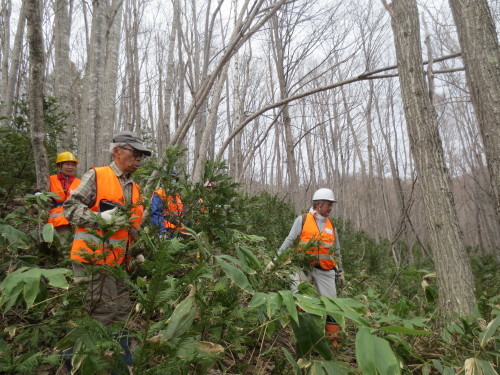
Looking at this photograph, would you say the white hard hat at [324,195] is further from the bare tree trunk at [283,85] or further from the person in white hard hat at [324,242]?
the bare tree trunk at [283,85]

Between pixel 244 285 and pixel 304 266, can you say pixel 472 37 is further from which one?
pixel 244 285

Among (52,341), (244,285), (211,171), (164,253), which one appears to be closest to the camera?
(164,253)

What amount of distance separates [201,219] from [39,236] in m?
1.02

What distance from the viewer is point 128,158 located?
239cm

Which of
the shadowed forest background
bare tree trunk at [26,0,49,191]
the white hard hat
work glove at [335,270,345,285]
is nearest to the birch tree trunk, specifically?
the shadowed forest background

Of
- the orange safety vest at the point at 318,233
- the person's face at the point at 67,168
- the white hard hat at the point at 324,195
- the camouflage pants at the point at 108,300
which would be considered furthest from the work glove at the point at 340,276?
the person's face at the point at 67,168

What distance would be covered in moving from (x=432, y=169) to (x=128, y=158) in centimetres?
272

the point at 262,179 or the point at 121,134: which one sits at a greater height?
the point at 262,179

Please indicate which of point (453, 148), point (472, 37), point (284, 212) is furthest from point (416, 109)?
point (453, 148)

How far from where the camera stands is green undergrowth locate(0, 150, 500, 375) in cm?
108

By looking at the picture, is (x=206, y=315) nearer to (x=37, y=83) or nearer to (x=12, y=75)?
(x=37, y=83)

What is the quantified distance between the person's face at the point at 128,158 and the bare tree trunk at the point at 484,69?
3.06 metres

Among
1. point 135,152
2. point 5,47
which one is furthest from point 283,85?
point 5,47

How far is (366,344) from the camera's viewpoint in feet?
3.44
